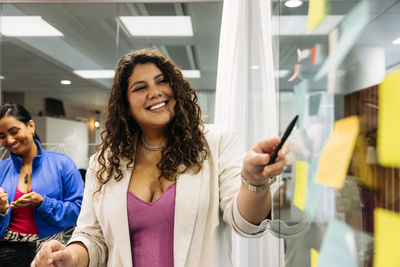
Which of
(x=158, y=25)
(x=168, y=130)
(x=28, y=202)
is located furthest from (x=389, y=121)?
(x=158, y=25)

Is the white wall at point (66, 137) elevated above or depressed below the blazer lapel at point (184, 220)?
above

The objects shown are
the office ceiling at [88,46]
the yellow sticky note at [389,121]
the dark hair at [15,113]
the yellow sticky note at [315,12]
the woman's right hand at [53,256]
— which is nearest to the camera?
the yellow sticky note at [389,121]

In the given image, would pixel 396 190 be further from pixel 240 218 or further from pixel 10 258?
pixel 10 258

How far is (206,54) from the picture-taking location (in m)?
2.48

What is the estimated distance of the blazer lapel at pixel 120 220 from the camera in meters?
0.85

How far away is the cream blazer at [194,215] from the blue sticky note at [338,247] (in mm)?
484

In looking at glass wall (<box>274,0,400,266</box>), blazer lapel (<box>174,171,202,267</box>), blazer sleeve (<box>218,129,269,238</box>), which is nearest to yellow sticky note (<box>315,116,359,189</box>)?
glass wall (<box>274,0,400,266</box>)

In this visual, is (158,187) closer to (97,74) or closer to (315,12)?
(315,12)

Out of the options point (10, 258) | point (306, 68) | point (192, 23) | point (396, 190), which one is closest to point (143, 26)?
point (192, 23)

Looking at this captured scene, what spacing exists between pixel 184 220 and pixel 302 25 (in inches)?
24.4

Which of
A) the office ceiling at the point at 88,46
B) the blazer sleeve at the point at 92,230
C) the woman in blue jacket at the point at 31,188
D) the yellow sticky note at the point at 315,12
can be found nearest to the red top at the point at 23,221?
the woman in blue jacket at the point at 31,188

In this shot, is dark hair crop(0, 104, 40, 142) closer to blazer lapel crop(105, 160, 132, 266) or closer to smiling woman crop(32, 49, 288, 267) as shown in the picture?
smiling woman crop(32, 49, 288, 267)

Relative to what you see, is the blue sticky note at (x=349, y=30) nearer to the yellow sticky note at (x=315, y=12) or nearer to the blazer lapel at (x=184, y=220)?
the yellow sticky note at (x=315, y=12)

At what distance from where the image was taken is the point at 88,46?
8.24 feet
